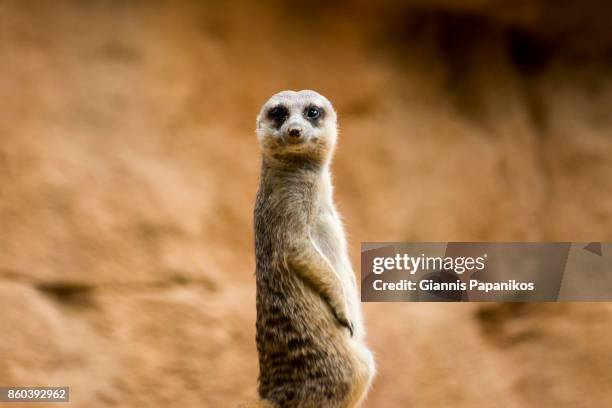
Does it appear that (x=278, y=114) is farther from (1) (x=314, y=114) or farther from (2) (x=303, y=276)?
(2) (x=303, y=276)

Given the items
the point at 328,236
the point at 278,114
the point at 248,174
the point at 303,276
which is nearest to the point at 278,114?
the point at 278,114

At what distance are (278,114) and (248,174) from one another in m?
2.21

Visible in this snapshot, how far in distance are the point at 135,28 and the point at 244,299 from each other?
157 centimetres

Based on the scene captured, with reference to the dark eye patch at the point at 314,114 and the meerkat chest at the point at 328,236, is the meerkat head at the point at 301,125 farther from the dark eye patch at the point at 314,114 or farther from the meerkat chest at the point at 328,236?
the meerkat chest at the point at 328,236

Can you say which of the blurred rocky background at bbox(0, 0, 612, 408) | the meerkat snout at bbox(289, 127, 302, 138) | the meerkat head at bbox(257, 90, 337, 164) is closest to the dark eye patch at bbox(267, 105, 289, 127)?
the meerkat head at bbox(257, 90, 337, 164)

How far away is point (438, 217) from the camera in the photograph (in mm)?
5422

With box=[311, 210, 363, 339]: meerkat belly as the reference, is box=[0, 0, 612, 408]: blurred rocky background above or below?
above

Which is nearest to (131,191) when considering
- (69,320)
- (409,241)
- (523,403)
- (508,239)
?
(69,320)

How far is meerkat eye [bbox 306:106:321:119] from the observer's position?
9.82ft

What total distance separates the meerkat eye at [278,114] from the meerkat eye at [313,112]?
0.23ft

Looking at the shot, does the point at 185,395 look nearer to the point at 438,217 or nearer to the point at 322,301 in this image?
the point at 438,217

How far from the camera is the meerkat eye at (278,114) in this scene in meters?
2.98

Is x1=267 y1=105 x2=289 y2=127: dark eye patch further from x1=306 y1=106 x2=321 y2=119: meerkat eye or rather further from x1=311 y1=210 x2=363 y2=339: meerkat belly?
x1=311 y1=210 x2=363 y2=339: meerkat belly

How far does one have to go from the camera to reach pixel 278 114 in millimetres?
2994
